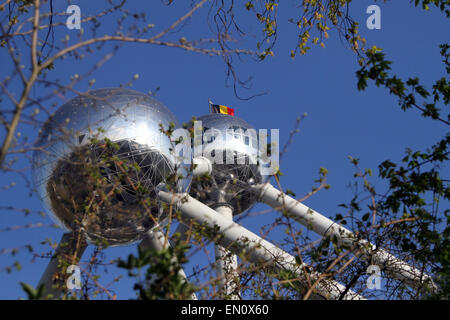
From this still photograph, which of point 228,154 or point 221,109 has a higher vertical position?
point 221,109

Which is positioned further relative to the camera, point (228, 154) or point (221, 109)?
point (221, 109)

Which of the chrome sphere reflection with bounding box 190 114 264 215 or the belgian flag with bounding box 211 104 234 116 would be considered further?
the belgian flag with bounding box 211 104 234 116

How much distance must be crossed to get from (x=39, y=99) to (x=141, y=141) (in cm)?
785

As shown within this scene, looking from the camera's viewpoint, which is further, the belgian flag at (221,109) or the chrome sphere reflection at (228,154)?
the belgian flag at (221,109)

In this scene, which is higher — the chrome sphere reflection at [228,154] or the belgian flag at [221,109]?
the belgian flag at [221,109]

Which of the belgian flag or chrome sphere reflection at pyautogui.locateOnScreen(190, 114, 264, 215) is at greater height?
the belgian flag
